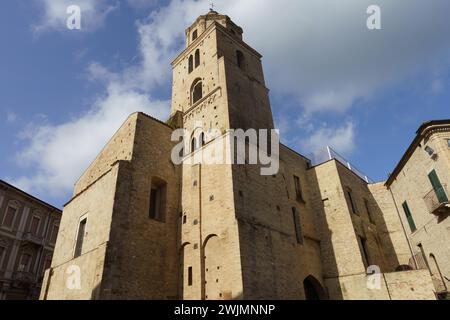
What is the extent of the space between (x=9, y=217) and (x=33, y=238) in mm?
2412

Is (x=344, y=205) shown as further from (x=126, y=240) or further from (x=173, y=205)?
(x=126, y=240)

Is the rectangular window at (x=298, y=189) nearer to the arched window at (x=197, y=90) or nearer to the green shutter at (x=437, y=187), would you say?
the green shutter at (x=437, y=187)

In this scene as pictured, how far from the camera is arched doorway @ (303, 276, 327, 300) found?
1569 centimetres

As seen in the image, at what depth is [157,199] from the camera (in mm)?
15484

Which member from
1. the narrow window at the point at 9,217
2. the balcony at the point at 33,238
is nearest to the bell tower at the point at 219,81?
the narrow window at the point at 9,217

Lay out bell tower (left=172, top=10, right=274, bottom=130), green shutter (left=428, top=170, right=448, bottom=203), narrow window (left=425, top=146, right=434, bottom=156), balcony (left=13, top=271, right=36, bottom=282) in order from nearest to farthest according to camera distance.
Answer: green shutter (left=428, top=170, right=448, bottom=203), narrow window (left=425, top=146, right=434, bottom=156), bell tower (left=172, top=10, right=274, bottom=130), balcony (left=13, top=271, right=36, bottom=282)

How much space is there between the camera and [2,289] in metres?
21.2

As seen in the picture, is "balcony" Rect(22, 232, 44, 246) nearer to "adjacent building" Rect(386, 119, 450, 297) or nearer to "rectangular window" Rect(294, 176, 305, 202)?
"rectangular window" Rect(294, 176, 305, 202)

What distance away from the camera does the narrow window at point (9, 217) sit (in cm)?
2291

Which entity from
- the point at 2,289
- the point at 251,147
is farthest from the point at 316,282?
the point at 2,289

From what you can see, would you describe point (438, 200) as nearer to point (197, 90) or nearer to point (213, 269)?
point (213, 269)

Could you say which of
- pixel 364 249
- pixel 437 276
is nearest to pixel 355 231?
pixel 364 249

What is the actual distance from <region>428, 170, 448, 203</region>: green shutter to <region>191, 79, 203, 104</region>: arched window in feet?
43.4

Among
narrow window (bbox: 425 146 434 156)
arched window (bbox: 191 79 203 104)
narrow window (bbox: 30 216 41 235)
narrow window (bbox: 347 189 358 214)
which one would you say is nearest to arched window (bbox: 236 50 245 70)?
arched window (bbox: 191 79 203 104)
